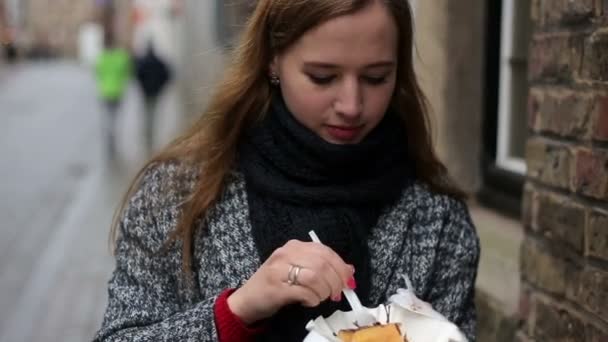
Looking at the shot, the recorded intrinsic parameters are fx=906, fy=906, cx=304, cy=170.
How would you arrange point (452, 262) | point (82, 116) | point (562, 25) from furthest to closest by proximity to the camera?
point (82, 116), point (562, 25), point (452, 262)

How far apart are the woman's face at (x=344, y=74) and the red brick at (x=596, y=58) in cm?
49

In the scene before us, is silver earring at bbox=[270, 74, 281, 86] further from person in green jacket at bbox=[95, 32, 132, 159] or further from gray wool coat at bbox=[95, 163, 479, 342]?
person in green jacket at bbox=[95, 32, 132, 159]

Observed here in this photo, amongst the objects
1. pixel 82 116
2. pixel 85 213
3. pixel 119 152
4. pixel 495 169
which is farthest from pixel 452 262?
pixel 82 116

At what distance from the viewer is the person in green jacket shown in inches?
486

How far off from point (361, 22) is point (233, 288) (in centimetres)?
56

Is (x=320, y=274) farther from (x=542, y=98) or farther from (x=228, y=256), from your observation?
(x=542, y=98)

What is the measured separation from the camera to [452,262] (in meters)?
1.92

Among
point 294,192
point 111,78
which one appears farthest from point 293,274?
point 111,78

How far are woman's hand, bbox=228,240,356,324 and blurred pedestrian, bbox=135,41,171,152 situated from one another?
11214 millimetres

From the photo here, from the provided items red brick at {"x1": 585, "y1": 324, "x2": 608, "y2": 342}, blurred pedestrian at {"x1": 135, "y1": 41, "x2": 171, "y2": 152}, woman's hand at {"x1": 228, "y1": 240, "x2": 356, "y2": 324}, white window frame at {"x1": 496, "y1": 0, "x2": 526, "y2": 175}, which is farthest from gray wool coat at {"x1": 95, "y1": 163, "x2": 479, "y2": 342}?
blurred pedestrian at {"x1": 135, "y1": 41, "x2": 171, "y2": 152}

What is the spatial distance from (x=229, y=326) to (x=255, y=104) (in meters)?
0.48

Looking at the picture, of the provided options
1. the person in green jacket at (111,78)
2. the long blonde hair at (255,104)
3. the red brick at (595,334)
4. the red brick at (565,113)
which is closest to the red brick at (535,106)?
the red brick at (565,113)

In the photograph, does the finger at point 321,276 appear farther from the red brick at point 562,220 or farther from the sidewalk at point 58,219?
the sidewalk at point 58,219

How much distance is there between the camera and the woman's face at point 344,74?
167 centimetres
